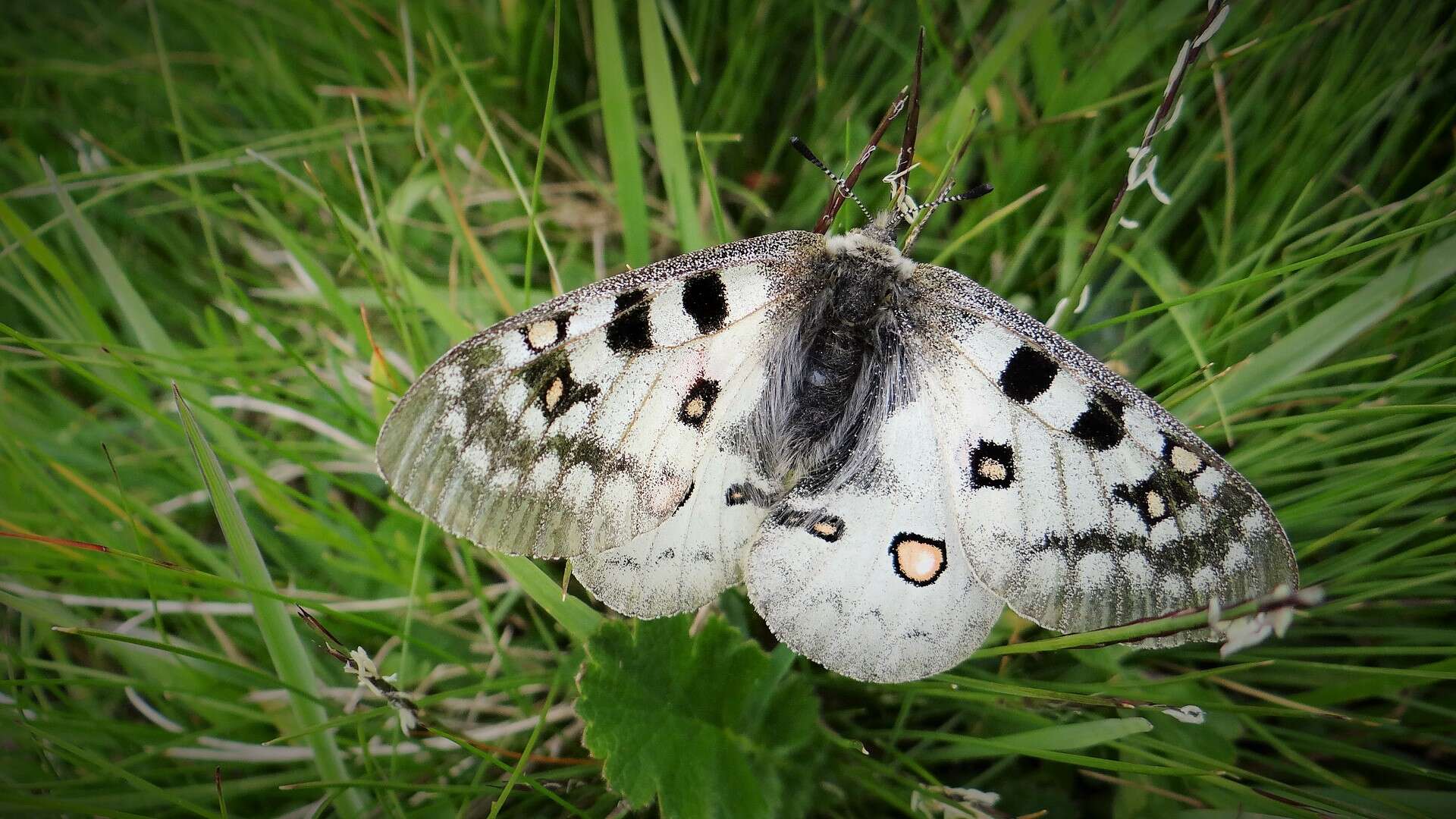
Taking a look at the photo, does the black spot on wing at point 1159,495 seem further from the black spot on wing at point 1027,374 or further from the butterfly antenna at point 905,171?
the butterfly antenna at point 905,171

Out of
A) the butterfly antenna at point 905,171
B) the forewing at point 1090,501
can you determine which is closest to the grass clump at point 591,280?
the butterfly antenna at point 905,171

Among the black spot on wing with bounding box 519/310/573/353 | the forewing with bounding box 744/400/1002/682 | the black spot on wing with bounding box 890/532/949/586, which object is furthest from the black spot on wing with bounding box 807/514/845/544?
the black spot on wing with bounding box 519/310/573/353

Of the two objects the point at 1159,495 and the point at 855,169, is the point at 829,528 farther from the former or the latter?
the point at 855,169

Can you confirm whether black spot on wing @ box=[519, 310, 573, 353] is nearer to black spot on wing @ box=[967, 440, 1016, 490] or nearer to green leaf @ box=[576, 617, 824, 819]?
green leaf @ box=[576, 617, 824, 819]

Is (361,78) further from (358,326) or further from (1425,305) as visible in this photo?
(1425,305)

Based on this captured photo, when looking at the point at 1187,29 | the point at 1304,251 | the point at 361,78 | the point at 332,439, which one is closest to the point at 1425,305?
the point at 1304,251

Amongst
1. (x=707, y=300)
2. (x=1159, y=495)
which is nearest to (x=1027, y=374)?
(x=1159, y=495)
